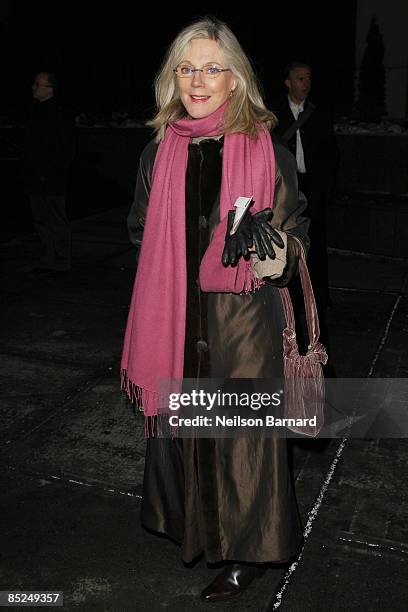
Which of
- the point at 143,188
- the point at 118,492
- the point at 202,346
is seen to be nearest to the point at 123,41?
the point at 118,492

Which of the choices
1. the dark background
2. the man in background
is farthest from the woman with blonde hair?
the dark background

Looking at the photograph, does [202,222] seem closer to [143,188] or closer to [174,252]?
[174,252]

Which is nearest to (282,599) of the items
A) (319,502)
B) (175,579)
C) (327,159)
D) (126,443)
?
(175,579)

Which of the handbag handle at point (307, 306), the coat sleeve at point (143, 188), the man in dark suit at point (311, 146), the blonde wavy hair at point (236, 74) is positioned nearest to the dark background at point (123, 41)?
the man in dark suit at point (311, 146)

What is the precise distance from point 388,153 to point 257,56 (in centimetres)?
690

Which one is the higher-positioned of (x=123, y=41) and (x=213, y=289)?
(x=123, y=41)

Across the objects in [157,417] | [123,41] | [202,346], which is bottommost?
[157,417]

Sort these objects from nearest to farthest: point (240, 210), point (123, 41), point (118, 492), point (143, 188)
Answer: point (240, 210)
point (143, 188)
point (118, 492)
point (123, 41)

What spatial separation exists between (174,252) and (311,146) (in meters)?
3.35

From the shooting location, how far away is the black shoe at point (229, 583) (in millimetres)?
2826

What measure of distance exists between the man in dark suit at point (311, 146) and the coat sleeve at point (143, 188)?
292 centimetres

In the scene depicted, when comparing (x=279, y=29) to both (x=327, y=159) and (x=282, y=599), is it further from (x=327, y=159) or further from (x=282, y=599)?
(x=282, y=599)

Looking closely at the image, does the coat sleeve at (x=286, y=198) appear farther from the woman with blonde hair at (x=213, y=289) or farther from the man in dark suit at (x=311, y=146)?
the man in dark suit at (x=311, y=146)

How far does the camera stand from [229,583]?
284 centimetres
